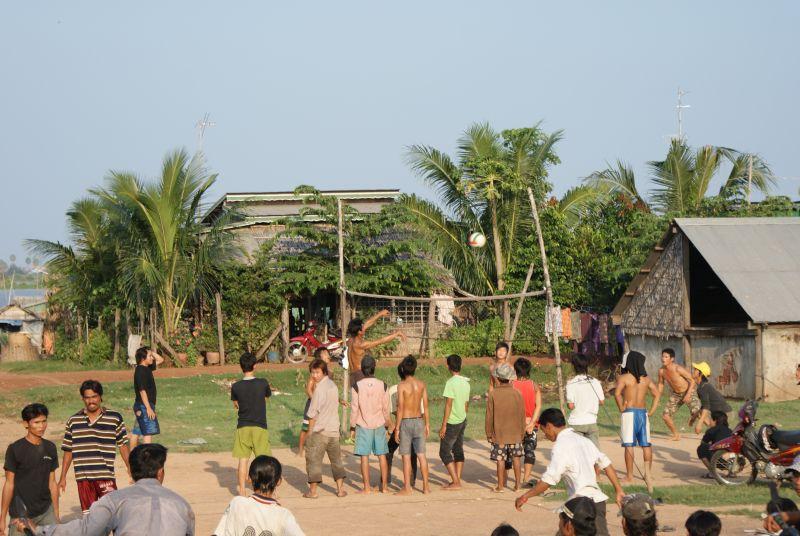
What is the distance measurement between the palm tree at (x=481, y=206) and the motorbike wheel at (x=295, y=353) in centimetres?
492

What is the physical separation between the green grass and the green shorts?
1935 cm

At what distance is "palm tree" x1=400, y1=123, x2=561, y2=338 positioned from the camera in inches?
1198

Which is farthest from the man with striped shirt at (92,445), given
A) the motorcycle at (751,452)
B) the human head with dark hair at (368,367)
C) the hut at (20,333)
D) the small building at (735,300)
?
the hut at (20,333)

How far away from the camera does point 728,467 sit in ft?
41.2

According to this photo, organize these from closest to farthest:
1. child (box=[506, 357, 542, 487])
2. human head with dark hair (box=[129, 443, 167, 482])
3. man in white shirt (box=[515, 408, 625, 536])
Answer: human head with dark hair (box=[129, 443, 167, 482]) < man in white shirt (box=[515, 408, 625, 536]) < child (box=[506, 357, 542, 487])

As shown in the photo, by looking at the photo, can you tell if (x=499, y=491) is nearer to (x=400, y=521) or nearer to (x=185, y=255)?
(x=400, y=521)

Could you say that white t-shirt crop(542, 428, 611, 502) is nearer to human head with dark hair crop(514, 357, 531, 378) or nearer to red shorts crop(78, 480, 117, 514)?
red shorts crop(78, 480, 117, 514)

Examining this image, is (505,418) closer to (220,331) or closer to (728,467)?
(728,467)

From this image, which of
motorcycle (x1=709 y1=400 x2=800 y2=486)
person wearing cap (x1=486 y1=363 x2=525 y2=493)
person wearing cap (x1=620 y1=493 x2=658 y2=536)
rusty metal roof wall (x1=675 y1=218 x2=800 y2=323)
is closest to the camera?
person wearing cap (x1=620 y1=493 x2=658 y2=536)

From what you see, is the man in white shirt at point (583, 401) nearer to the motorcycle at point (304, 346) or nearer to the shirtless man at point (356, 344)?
the shirtless man at point (356, 344)

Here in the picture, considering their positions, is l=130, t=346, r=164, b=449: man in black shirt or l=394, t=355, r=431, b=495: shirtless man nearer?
l=394, t=355, r=431, b=495: shirtless man

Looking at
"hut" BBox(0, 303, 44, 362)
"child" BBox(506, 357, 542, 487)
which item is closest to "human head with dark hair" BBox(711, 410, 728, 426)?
"child" BBox(506, 357, 542, 487)

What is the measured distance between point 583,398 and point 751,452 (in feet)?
7.31

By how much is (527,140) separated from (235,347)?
10.5 m
